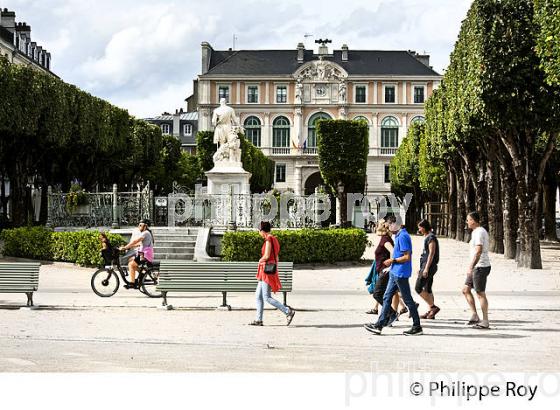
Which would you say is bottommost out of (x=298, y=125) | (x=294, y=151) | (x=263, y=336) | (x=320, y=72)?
(x=263, y=336)

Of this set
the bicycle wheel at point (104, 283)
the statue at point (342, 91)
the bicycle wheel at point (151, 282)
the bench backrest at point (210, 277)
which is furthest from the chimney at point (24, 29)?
the bench backrest at point (210, 277)

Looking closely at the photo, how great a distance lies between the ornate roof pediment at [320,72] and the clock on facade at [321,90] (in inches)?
33.3

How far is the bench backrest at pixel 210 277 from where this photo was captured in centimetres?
1491

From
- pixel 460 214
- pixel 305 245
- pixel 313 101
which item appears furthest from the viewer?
pixel 313 101

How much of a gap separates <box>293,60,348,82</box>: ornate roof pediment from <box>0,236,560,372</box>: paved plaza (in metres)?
75.6

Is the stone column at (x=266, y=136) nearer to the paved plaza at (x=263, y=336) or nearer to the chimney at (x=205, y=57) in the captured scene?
the chimney at (x=205, y=57)

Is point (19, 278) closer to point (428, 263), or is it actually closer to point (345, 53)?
point (428, 263)

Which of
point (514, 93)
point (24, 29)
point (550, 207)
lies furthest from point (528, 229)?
point (24, 29)

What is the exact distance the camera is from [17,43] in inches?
2645

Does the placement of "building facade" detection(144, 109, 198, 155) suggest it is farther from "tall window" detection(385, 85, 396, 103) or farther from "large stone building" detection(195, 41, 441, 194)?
"tall window" detection(385, 85, 396, 103)

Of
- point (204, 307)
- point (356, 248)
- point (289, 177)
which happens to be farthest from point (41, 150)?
point (289, 177)

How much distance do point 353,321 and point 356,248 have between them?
1263 centimetres

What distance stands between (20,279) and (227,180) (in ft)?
51.5

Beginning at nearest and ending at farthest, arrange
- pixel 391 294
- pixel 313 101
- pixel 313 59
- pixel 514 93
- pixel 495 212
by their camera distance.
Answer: pixel 391 294, pixel 514 93, pixel 495 212, pixel 313 101, pixel 313 59
